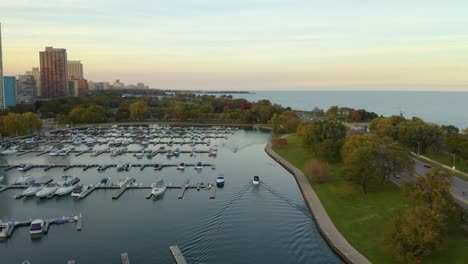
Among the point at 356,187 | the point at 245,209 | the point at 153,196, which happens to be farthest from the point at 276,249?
the point at 153,196

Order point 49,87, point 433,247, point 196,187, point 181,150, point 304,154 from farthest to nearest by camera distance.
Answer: point 49,87, point 181,150, point 304,154, point 196,187, point 433,247

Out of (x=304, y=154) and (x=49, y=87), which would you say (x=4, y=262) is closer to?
(x=304, y=154)

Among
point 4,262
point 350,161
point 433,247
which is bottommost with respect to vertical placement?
point 4,262

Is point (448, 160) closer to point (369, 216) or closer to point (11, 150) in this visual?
point (369, 216)

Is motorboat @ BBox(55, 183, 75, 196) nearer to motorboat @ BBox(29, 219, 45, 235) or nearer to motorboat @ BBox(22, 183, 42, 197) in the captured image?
motorboat @ BBox(22, 183, 42, 197)

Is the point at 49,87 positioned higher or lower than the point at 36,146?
higher

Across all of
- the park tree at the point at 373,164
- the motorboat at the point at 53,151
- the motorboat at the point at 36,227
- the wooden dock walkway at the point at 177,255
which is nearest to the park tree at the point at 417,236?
the park tree at the point at 373,164

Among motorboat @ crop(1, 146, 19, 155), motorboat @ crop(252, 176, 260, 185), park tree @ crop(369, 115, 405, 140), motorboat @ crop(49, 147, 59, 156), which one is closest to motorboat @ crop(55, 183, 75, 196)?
motorboat @ crop(252, 176, 260, 185)

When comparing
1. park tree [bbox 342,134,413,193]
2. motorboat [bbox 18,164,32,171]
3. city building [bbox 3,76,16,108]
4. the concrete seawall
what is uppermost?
city building [bbox 3,76,16,108]
